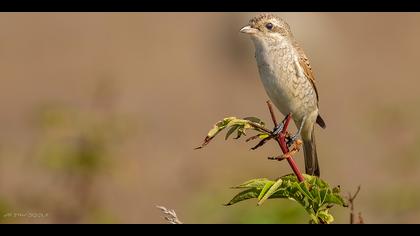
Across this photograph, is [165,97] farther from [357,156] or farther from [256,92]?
[357,156]

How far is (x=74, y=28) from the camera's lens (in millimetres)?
18812

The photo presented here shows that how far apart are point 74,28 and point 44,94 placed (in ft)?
10.9

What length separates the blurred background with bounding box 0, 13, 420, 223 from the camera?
661 centimetres

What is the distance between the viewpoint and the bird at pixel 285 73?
5.66 meters

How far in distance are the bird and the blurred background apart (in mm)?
→ 653

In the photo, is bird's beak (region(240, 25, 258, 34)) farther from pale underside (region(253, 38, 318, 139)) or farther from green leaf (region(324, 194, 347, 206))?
green leaf (region(324, 194, 347, 206))

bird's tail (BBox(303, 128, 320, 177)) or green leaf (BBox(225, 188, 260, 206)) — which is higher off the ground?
green leaf (BBox(225, 188, 260, 206))

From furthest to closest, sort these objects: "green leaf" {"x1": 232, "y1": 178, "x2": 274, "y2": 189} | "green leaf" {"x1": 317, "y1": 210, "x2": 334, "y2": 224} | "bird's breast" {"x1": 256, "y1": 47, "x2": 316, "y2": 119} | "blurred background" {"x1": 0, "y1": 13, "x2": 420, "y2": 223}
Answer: "blurred background" {"x1": 0, "y1": 13, "x2": 420, "y2": 223}, "bird's breast" {"x1": 256, "y1": 47, "x2": 316, "y2": 119}, "green leaf" {"x1": 232, "y1": 178, "x2": 274, "y2": 189}, "green leaf" {"x1": 317, "y1": 210, "x2": 334, "y2": 224}

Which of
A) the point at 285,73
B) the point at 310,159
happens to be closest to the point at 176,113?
the point at 285,73

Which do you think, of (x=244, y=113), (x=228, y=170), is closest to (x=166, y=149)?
(x=244, y=113)

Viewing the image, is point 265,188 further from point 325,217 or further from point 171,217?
point 171,217

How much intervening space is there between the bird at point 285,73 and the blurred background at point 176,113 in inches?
25.7

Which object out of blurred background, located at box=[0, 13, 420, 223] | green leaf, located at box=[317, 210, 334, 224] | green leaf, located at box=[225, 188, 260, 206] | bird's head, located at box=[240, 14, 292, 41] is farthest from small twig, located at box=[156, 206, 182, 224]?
blurred background, located at box=[0, 13, 420, 223]

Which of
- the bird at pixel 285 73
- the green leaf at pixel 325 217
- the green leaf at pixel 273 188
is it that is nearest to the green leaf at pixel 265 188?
the green leaf at pixel 273 188
